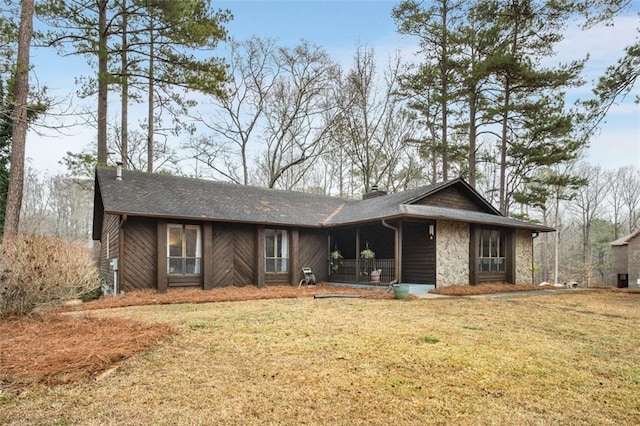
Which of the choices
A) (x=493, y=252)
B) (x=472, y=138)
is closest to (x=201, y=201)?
(x=493, y=252)

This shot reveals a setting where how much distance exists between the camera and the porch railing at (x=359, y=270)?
13141 millimetres

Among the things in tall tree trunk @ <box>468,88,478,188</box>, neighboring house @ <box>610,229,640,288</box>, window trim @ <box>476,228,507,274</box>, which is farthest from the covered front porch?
neighboring house @ <box>610,229,640,288</box>

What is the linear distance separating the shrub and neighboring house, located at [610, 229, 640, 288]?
20.8m

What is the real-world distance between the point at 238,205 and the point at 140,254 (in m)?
3.73

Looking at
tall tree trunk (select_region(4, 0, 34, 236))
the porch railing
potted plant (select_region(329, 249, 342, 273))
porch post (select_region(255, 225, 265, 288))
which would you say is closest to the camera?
tall tree trunk (select_region(4, 0, 34, 236))

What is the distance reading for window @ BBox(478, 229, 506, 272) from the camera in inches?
563

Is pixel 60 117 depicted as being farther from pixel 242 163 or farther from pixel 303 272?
pixel 242 163

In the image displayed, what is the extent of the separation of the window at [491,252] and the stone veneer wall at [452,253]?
3.35 feet

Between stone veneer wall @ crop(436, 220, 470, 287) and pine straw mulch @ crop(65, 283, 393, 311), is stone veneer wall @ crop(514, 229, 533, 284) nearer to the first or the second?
stone veneer wall @ crop(436, 220, 470, 287)

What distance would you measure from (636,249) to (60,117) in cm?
2181

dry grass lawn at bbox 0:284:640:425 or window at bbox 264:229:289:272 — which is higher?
window at bbox 264:229:289:272

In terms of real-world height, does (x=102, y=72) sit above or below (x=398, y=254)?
above

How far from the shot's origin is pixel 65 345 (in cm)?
455

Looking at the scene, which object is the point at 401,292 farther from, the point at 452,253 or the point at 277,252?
the point at 277,252
